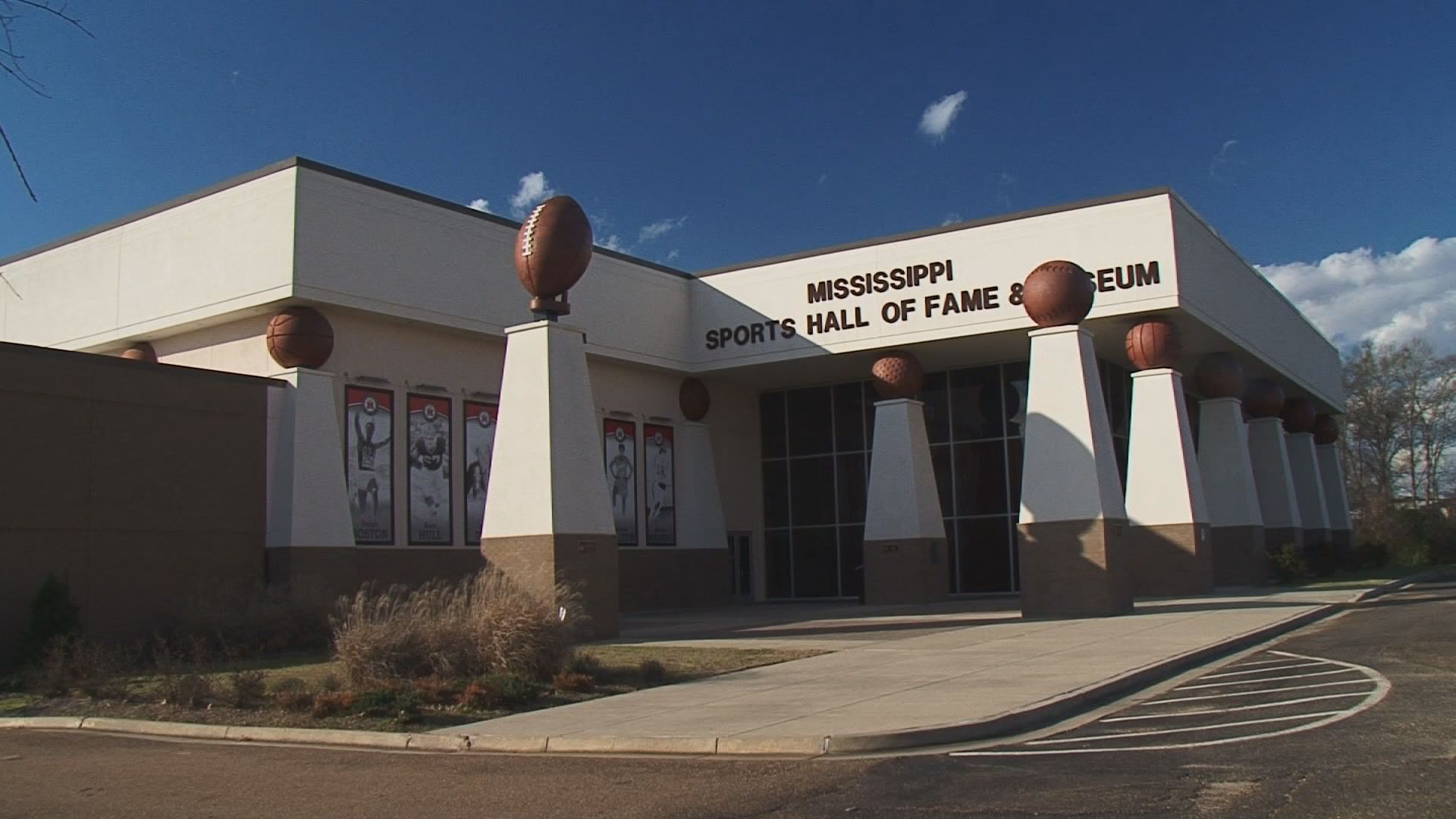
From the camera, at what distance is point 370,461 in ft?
92.4

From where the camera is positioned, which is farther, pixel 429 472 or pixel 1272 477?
pixel 1272 477

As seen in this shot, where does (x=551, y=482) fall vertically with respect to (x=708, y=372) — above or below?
below

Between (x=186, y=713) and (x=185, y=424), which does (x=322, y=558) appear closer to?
(x=185, y=424)

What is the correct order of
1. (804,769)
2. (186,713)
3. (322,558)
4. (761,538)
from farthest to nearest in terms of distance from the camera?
(761,538)
(322,558)
(186,713)
(804,769)

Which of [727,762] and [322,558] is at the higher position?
[322,558]

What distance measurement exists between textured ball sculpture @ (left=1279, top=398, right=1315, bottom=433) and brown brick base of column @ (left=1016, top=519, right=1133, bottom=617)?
2464 cm

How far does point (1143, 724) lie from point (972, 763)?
230 cm

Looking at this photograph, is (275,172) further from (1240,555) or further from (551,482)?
(1240,555)

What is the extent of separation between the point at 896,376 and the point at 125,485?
1911cm

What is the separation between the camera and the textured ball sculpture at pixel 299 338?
26.2 meters

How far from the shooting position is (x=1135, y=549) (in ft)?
104

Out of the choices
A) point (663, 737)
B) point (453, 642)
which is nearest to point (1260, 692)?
point (663, 737)

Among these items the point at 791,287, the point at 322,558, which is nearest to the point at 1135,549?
the point at 791,287

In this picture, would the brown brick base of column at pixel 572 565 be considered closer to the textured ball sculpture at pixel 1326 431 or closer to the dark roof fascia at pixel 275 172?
the dark roof fascia at pixel 275 172
